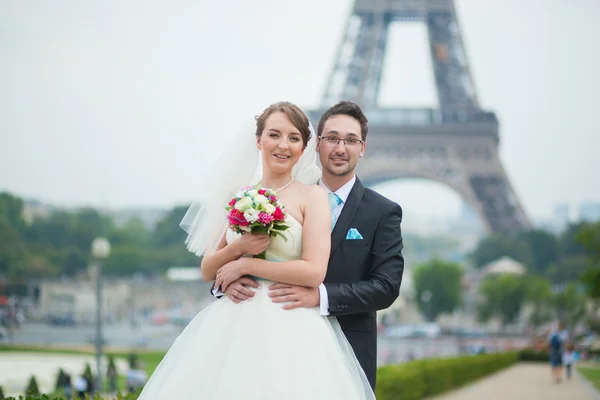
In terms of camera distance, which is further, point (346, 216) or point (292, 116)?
point (346, 216)

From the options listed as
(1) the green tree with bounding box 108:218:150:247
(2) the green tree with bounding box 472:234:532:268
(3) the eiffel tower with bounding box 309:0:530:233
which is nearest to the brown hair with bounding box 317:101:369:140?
(3) the eiffel tower with bounding box 309:0:530:233

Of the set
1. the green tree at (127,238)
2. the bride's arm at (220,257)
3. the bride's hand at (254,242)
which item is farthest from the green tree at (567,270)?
the bride's hand at (254,242)

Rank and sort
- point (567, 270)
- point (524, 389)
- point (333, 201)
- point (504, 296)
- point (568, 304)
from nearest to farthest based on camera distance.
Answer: point (333, 201) < point (524, 389) < point (568, 304) < point (504, 296) < point (567, 270)

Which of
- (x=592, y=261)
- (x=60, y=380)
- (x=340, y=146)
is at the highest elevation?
(x=592, y=261)

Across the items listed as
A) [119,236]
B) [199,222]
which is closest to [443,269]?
[119,236]

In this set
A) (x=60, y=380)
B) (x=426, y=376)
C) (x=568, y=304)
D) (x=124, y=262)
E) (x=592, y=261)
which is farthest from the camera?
(x=124, y=262)

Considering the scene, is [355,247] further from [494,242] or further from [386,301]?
[494,242]

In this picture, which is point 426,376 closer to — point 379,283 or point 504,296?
point 379,283

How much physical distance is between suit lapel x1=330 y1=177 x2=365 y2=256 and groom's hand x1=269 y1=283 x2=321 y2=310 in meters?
0.33

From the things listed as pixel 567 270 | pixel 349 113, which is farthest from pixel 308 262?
pixel 567 270

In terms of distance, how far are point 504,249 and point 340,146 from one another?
64.4 m

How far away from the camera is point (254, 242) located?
4023 mm

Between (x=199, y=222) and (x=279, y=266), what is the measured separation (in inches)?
30.5

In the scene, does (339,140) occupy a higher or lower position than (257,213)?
higher
